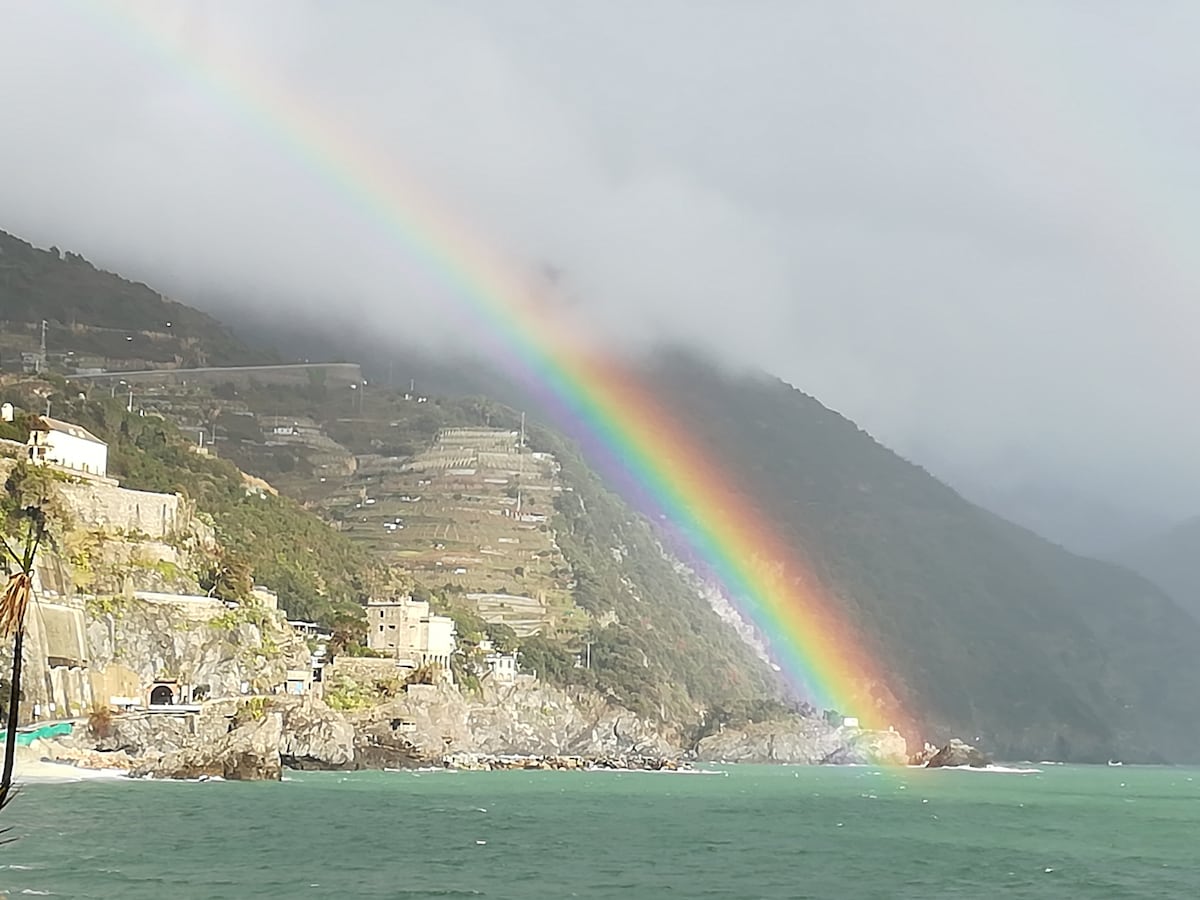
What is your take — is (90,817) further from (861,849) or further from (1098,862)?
(1098,862)

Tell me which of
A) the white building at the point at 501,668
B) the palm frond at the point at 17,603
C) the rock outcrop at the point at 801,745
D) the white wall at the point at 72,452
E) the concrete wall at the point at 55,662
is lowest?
the rock outcrop at the point at 801,745

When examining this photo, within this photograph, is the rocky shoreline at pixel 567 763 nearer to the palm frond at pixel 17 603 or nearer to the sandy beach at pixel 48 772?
the sandy beach at pixel 48 772

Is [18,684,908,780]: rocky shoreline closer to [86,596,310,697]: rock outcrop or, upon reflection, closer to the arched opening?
[86,596,310,697]: rock outcrop

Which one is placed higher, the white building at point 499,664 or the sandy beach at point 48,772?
the white building at point 499,664

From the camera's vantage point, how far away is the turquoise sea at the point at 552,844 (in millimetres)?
48906

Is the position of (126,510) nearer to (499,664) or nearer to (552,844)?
(499,664)

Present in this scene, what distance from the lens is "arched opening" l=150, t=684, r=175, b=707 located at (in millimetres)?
103125

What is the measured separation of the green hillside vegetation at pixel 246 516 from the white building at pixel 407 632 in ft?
9.31

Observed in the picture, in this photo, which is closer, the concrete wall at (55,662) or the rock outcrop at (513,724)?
the concrete wall at (55,662)

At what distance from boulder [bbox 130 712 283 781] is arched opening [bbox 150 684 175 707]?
8546 mm

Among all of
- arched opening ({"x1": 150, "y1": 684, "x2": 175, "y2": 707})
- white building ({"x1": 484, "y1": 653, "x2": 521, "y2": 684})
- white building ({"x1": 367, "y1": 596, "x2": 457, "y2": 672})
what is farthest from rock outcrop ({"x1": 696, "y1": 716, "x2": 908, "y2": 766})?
arched opening ({"x1": 150, "y1": 684, "x2": 175, "y2": 707})

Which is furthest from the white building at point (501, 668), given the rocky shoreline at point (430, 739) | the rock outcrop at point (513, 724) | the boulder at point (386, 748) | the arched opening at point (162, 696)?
the arched opening at point (162, 696)

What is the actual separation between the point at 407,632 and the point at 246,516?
23.5m

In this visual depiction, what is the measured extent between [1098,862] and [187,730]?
5613cm
